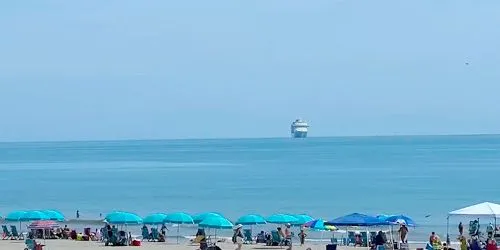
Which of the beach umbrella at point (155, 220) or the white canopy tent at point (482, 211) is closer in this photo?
the white canopy tent at point (482, 211)

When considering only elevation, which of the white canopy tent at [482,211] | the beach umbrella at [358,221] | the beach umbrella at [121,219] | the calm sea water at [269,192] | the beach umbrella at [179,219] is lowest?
the beach umbrella at [358,221]

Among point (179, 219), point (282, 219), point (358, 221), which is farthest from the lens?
point (179, 219)

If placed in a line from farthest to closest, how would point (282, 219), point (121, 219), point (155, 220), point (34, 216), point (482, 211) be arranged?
point (155, 220)
point (34, 216)
point (282, 219)
point (121, 219)
point (482, 211)

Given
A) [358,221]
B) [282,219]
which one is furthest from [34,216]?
[358,221]

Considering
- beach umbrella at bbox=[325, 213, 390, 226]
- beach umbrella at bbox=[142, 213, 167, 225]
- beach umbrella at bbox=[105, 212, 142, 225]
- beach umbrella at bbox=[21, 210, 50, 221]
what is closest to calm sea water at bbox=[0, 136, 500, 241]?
beach umbrella at bbox=[142, 213, 167, 225]

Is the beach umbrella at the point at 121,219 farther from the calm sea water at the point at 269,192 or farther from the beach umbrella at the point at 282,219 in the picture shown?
the calm sea water at the point at 269,192

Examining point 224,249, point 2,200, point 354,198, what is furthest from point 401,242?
point 2,200

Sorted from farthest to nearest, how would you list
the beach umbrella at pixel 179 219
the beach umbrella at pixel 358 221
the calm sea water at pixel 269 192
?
the calm sea water at pixel 269 192, the beach umbrella at pixel 179 219, the beach umbrella at pixel 358 221

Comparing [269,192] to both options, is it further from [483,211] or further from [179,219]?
[483,211]

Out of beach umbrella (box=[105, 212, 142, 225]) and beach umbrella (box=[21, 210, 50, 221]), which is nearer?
beach umbrella (box=[105, 212, 142, 225])

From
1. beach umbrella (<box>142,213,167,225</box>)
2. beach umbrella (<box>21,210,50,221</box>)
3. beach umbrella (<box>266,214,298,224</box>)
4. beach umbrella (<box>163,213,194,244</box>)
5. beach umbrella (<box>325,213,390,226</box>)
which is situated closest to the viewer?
beach umbrella (<box>325,213,390,226</box>)

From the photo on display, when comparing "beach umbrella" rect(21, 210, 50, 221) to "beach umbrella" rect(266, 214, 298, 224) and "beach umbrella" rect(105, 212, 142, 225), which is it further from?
"beach umbrella" rect(266, 214, 298, 224)

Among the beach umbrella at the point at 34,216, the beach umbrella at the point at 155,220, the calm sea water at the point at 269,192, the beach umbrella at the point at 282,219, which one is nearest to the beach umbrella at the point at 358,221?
the beach umbrella at the point at 282,219

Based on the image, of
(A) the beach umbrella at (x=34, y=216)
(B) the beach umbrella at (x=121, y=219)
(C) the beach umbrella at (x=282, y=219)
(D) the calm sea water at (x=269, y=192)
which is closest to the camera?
(B) the beach umbrella at (x=121, y=219)
